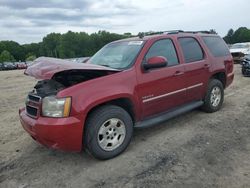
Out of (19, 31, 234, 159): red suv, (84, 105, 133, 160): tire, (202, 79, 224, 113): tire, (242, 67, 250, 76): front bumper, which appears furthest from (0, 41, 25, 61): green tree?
(84, 105, 133, 160): tire

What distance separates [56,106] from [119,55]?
5.71ft

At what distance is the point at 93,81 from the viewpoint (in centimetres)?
409

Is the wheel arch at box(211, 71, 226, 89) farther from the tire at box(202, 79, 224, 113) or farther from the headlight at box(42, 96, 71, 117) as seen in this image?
the headlight at box(42, 96, 71, 117)

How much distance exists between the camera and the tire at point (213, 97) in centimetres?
622

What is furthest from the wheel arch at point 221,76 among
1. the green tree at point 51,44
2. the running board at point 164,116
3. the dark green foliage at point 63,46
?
the green tree at point 51,44

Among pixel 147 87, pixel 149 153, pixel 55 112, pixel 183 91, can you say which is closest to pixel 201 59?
pixel 183 91

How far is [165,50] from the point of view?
5.29 meters

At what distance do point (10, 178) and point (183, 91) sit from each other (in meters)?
3.33

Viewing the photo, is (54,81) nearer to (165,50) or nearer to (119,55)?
(119,55)

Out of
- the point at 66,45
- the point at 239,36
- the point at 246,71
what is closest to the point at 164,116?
the point at 246,71

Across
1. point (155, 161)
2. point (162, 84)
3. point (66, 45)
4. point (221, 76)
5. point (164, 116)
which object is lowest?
point (155, 161)

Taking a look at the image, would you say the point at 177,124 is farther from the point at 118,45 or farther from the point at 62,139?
the point at 62,139

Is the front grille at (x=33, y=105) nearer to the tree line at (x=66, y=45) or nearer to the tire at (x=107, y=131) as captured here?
the tire at (x=107, y=131)

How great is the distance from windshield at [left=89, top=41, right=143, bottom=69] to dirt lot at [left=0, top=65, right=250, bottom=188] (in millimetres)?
1370
